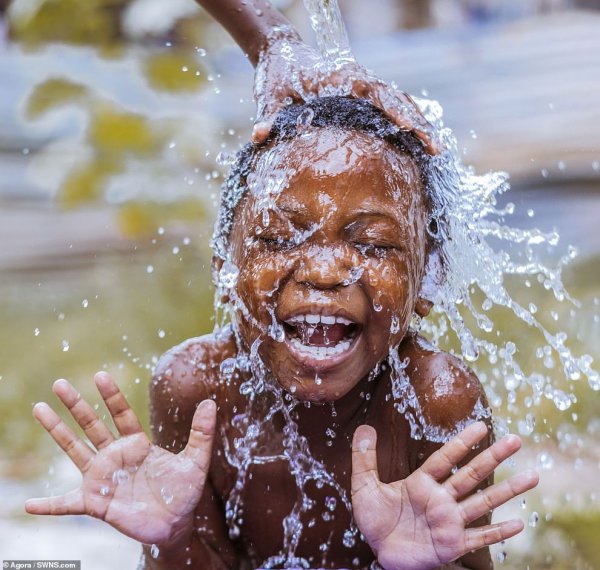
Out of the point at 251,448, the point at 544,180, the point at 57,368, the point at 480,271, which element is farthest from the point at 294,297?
the point at 544,180

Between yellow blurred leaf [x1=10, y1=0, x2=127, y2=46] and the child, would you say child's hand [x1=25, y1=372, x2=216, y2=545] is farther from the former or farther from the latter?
yellow blurred leaf [x1=10, y1=0, x2=127, y2=46]

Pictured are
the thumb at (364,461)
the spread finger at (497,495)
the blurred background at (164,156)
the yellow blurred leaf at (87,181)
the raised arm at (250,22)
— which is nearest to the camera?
the spread finger at (497,495)

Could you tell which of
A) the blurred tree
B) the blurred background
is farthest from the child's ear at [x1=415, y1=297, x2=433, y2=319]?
the blurred tree

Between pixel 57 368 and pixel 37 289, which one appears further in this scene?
pixel 37 289

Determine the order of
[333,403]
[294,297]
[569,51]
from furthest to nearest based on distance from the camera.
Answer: [569,51] < [333,403] < [294,297]

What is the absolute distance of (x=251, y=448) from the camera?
1.76 m

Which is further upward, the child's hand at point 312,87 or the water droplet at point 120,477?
the child's hand at point 312,87

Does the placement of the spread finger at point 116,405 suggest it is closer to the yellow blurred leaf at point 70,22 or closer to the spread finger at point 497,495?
the spread finger at point 497,495

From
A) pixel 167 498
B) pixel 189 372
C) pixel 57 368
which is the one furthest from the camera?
pixel 57 368

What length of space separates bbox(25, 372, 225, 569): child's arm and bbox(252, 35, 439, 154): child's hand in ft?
1.81

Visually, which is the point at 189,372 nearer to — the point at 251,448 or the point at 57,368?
the point at 251,448

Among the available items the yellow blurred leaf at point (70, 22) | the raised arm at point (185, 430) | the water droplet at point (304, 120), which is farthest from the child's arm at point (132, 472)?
the yellow blurred leaf at point (70, 22)

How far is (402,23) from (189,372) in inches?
136

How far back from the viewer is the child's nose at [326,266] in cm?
141
